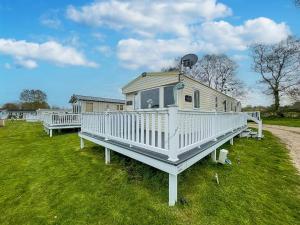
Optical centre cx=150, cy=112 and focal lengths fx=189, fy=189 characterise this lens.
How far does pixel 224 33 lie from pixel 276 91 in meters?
16.7

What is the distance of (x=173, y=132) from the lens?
3.43m

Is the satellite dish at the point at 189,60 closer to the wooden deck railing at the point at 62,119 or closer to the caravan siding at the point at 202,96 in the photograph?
the caravan siding at the point at 202,96

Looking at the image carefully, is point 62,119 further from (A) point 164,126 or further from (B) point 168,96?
(A) point 164,126

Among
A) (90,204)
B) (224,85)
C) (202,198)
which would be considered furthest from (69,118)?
(224,85)

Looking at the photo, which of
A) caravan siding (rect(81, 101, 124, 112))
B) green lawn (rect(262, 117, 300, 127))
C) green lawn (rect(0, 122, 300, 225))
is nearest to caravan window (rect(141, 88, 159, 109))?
green lawn (rect(0, 122, 300, 225))

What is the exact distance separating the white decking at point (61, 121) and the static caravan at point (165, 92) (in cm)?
586

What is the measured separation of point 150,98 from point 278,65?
28.5 m

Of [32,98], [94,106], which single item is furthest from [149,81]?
[32,98]

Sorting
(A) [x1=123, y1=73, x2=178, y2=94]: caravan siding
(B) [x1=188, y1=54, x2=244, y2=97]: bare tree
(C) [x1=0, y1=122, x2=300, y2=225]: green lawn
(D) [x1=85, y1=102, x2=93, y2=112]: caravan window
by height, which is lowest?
(C) [x1=0, y1=122, x2=300, y2=225]: green lawn

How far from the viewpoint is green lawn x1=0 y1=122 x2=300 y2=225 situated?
3.51 m

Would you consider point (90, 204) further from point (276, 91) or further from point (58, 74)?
point (276, 91)

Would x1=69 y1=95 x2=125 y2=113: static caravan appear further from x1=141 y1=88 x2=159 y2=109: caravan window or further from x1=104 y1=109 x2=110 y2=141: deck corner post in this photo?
x1=104 y1=109 x2=110 y2=141: deck corner post

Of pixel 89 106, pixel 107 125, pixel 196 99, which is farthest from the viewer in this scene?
pixel 89 106

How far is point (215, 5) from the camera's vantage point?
1108cm
